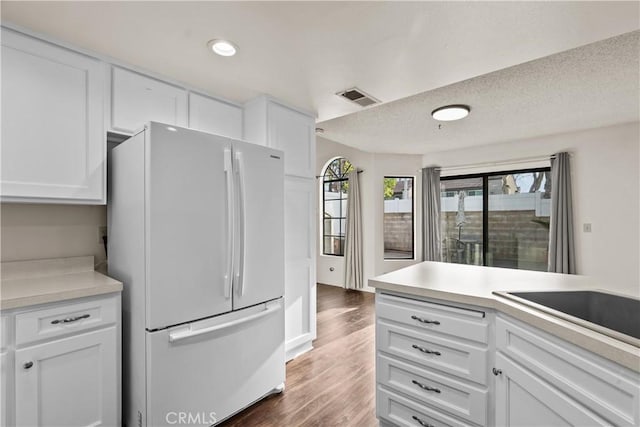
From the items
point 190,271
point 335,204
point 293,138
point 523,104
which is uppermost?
point 523,104

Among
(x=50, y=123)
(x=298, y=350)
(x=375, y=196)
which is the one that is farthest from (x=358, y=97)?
(x=375, y=196)

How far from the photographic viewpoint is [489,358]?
1360 mm

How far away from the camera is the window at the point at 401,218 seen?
5.63 meters

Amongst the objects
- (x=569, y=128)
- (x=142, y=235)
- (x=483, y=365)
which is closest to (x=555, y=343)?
(x=483, y=365)

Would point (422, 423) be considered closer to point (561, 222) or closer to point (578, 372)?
point (578, 372)

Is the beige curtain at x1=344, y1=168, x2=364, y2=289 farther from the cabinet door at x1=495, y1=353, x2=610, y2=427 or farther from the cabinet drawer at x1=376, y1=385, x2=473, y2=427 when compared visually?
the cabinet door at x1=495, y1=353, x2=610, y2=427

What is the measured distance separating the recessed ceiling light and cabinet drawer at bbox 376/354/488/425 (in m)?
2.03

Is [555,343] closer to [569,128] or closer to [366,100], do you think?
[366,100]

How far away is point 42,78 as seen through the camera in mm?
1647

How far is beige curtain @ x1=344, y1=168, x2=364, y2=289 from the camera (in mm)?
5355

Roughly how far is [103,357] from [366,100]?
99.9 inches

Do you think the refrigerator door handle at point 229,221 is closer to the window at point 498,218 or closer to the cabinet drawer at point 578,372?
the cabinet drawer at point 578,372

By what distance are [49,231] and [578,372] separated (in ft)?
9.20

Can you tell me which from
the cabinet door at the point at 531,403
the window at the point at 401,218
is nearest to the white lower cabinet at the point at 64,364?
the cabinet door at the point at 531,403
